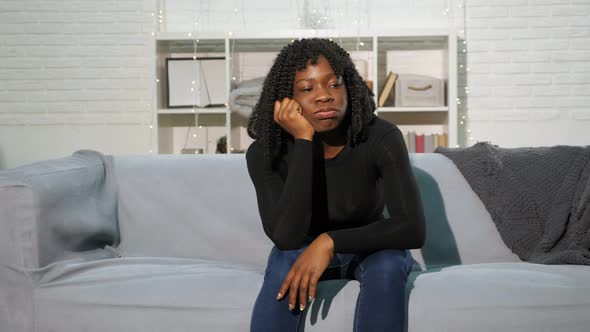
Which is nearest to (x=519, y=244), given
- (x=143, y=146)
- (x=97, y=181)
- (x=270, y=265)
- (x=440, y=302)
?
(x=440, y=302)

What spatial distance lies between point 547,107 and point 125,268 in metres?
3.81

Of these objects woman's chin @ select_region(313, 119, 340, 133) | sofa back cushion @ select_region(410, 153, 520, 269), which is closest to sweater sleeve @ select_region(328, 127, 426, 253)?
woman's chin @ select_region(313, 119, 340, 133)

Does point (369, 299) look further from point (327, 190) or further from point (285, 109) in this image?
point (285, 109)

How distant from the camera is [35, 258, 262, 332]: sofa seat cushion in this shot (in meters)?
1.59

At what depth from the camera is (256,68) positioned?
4723 millimetres

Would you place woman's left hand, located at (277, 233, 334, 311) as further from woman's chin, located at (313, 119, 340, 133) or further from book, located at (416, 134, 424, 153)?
book, located at (416, 134, 424, 153)

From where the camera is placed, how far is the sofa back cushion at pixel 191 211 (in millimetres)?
2082

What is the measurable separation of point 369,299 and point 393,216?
219mm

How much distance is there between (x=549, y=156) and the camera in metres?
2.13

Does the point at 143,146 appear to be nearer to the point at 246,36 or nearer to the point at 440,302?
the point at 246,36

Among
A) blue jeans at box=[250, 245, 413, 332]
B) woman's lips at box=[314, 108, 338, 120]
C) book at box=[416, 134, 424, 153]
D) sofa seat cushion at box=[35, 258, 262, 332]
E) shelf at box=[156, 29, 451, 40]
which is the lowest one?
sofa seat cushion at box=[35, 258, 262, 332]

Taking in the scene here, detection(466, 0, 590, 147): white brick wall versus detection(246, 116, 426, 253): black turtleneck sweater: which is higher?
detection(466, 0, 590, 147): white brick wall

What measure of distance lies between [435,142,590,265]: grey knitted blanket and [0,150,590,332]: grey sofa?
5cm

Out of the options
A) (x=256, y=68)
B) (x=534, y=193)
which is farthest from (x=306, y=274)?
(x=256, y=68)
